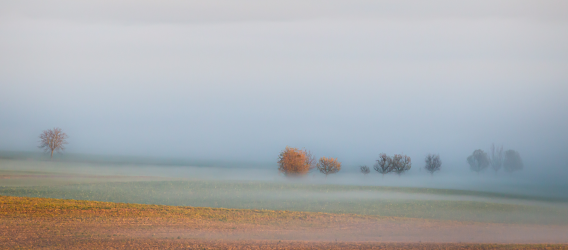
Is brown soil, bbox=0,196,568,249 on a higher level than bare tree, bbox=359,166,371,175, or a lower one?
lower

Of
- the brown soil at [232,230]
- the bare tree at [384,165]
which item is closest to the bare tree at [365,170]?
the bare tree at [384,165]

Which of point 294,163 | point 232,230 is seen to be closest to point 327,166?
point 294,163

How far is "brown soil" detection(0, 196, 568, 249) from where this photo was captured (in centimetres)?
1695

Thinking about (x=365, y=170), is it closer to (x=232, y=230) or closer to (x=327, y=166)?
(x=327, y=166)

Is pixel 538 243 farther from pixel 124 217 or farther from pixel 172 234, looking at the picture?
pixel 124 217

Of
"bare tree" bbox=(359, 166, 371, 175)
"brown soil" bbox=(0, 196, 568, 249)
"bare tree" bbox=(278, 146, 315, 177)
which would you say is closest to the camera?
"brown soil" bbox=(0, 196, 568, 249)

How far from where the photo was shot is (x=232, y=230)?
68.3ft

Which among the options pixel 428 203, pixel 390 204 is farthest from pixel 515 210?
pixel 390 204

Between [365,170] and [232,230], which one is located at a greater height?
[365,170]

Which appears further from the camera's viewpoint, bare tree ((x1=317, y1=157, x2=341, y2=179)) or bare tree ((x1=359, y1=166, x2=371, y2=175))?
bare tree ((x1=359, y1=166, x2=371, y2=175))

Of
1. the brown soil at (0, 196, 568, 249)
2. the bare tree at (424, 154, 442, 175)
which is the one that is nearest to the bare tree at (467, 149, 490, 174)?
the bare tree at (424, 154, 442, 175)

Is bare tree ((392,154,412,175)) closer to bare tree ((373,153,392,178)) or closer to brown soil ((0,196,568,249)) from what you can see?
bare tree ((373,153,392,178))

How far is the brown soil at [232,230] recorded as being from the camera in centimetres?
1695

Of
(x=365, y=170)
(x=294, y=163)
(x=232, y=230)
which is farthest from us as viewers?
(x=365, y=170)
